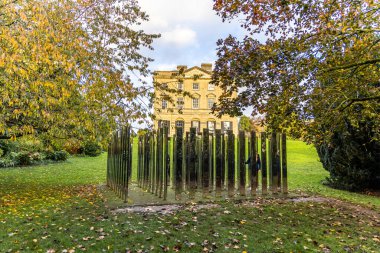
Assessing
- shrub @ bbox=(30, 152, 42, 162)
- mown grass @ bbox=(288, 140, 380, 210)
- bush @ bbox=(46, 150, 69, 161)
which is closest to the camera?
mown grass @ bbox=(288, 140, 380, 210)

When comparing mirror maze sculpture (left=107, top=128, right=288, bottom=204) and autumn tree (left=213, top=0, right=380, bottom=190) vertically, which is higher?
autumn tree (left=213, top=0, right=380, bottom=190)

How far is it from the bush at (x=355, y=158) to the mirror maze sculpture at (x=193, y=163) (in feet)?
12.9

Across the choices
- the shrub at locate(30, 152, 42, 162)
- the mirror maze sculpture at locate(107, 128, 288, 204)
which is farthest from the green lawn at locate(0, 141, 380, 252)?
the shrub at locate(30, 152, 42, 162)

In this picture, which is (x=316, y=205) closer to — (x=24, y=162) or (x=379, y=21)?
(x=379, y=21)

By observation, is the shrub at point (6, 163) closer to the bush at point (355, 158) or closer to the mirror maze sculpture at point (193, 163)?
the mirror maze sculpture at point (193, 163)

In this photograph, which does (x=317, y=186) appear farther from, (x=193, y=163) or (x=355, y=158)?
(x=193, y=163)

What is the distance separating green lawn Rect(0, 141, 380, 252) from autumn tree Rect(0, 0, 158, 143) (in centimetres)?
208

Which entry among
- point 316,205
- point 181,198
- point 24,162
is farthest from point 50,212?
point 24,162

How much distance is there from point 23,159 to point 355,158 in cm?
2026

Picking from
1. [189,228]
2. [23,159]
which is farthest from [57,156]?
[189,228]

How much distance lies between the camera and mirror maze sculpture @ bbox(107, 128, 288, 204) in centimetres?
907

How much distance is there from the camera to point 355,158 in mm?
13758

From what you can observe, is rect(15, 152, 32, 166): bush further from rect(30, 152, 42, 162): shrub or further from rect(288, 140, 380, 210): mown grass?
rect(288, 140, 380, 210): mown grass

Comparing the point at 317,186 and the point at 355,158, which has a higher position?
the point at 355,158
